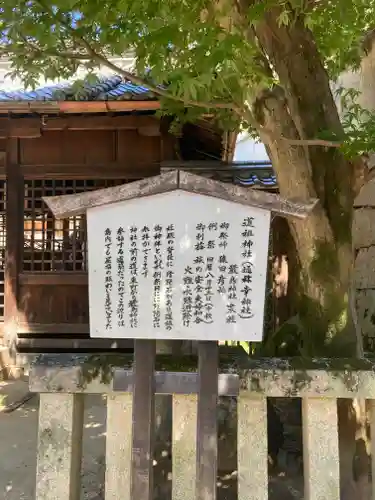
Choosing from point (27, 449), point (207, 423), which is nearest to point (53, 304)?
point (27, 449)

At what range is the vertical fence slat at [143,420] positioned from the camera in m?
2.57

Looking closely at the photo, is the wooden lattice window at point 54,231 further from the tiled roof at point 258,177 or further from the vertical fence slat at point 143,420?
the vertical fence slat at point 143,420

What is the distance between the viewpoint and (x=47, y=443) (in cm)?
293

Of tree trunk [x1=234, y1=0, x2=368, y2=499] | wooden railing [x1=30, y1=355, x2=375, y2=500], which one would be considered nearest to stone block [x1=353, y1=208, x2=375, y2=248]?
tree trunk [x1=234, y1=0, x2=368, y2=499]

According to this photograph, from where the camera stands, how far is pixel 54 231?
7.69 metres

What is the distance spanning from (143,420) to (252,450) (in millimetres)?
736

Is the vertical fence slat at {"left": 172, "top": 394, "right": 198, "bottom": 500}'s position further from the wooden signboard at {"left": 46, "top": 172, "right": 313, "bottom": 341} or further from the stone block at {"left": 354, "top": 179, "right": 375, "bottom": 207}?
the stone block at {"left": 354, "top": 179, "right": 375, "bottom": 207}

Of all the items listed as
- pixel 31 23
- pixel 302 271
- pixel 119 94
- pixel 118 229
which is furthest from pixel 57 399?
pixel 119 94

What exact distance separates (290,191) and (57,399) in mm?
2155

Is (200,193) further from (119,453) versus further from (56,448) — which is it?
(56,448)

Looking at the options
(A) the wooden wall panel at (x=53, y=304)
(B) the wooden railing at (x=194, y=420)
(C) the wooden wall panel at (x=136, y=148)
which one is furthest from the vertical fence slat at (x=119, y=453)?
(C) the wooden wall panel at (x=136, y=148)

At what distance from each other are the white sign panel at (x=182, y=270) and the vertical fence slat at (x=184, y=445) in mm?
658

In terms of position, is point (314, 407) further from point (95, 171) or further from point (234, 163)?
point (95, 171)

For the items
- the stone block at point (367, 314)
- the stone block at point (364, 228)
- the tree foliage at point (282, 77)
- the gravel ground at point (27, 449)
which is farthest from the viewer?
the stone block at point (364, 228)
